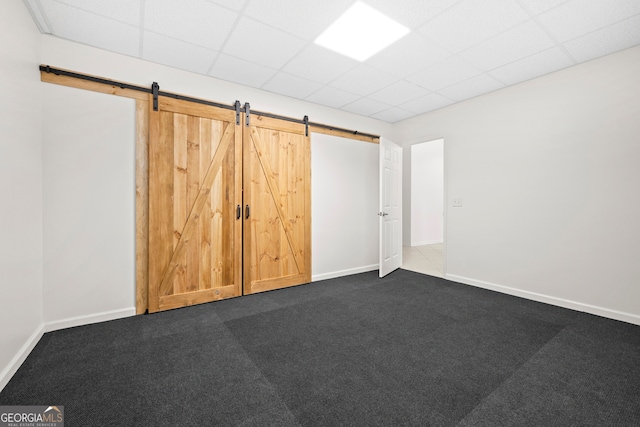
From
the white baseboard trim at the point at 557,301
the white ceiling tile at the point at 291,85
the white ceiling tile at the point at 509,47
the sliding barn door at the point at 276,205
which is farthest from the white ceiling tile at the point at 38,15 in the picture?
the white baseboard trim at the point at 557,301

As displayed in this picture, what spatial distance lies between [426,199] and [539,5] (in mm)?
6077

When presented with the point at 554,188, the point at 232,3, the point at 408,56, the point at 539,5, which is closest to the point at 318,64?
the point at 408,56

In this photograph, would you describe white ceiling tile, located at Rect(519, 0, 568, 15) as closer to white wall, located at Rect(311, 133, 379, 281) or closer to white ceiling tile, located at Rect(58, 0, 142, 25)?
white wall, located at Rect(311, 133, 379, 281)

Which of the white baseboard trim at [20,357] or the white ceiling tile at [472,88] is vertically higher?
the white ceiling tile at [472,88]

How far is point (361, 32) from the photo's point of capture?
2.47m

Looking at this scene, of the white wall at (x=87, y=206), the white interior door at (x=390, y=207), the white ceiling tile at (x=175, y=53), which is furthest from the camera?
the white interior door at (x=390, y=207)

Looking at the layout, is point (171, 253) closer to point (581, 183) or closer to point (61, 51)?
point (61, 51)

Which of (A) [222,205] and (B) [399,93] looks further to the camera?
(B) [399,93]

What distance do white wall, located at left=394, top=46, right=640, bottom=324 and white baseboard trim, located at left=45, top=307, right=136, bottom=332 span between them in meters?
4.32

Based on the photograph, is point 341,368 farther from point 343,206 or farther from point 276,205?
point 343,206

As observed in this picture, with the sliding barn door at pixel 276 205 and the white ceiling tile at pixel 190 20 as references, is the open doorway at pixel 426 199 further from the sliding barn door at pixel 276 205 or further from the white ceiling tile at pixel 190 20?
the white ceiling tile at pixel 190 20

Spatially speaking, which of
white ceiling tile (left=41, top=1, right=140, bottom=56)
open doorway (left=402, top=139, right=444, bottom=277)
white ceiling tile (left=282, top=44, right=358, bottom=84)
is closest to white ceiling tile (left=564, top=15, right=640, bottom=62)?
white ceiling tile (left=282, top=44, right=358, bottom=84)

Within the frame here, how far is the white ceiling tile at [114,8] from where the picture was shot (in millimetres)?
2111

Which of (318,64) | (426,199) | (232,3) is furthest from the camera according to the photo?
(426,199)
